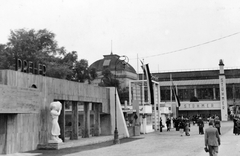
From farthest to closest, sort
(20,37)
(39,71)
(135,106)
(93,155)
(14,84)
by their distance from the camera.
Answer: (20,37)
(135,106)
(39,71)
(14,84)
(93,155)

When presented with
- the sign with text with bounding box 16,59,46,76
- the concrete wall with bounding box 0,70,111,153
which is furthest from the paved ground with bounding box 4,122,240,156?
the sign with text with bounding box 16,59,46,76

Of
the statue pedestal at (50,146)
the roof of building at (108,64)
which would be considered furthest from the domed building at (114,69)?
the statue pedestal at (50,146)

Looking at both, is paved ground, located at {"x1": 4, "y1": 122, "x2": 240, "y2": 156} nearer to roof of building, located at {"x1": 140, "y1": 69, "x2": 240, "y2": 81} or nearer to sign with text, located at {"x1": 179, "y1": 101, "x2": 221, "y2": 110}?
sign with text, located at {"x1": 179, "y1": 101, "x2": 221, "y2": 110}

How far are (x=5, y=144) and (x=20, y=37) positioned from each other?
37595 millimetres

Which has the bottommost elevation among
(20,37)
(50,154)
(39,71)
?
(50,154)

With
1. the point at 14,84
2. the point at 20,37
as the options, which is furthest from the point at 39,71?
the point at 20,37

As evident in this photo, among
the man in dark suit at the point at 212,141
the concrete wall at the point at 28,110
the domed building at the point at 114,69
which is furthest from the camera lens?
the domed building at the point at 114,69

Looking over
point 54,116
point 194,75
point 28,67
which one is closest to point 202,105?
point 194,75

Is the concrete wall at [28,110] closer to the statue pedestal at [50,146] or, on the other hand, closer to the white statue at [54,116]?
the statue pedestal at [50,146]

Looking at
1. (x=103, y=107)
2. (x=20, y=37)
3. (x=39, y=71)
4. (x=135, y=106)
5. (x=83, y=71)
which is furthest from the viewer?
(x=83, y=71)

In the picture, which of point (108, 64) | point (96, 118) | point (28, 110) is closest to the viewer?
point (28, 110)

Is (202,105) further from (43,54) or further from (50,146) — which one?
(50,146)

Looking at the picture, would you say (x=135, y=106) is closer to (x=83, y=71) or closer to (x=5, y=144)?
(x=5, y=144)

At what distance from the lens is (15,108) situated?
1814cm
